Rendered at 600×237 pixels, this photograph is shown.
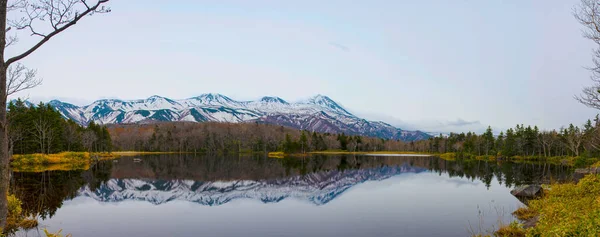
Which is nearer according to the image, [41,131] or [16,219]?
[16,219]

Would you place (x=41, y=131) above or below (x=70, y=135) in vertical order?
above

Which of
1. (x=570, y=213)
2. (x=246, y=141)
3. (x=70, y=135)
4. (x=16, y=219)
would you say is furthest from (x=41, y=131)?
(x=246, y=141)

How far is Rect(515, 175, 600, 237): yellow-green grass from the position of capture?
9.93 meters

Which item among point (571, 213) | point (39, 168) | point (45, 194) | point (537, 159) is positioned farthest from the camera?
point (537, 159)

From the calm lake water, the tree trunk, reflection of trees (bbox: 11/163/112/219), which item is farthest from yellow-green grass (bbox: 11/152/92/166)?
the tree trunk

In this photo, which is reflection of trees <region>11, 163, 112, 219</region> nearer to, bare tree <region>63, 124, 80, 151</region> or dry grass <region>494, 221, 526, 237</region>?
dry grass <region>494, 221, 526, 237</region>

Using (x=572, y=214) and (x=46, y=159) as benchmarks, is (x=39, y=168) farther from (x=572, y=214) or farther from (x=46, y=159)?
(x=572, y=214)

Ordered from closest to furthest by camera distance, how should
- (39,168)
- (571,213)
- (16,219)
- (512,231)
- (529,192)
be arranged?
(571,213) → (512,231) → (16,219) → (529,192) → (39,168)

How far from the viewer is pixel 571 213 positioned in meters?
13.0

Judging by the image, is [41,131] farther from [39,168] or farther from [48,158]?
[39,168]

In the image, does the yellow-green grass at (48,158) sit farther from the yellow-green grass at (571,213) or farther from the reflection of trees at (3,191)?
the yellow-green grass at (571,213)

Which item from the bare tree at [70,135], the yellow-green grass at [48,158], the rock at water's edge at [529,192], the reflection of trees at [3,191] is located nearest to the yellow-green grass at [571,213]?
the rock at water's edge at [529,192]

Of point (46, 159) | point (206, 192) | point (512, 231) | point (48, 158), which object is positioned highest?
point (48, 158)

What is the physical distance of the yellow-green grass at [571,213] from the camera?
9.93 m
